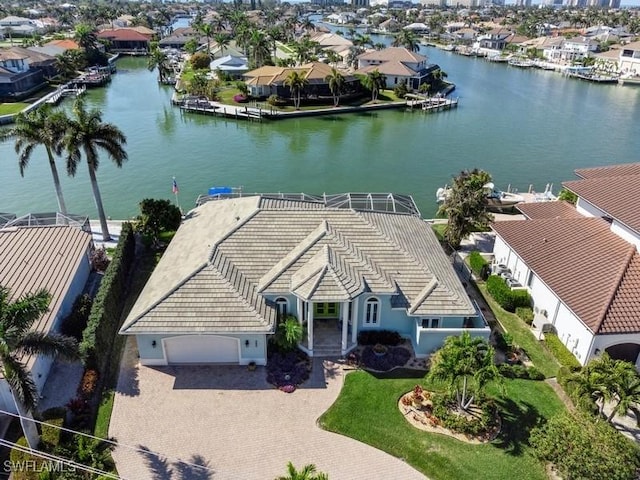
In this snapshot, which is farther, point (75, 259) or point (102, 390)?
point (75, 259)

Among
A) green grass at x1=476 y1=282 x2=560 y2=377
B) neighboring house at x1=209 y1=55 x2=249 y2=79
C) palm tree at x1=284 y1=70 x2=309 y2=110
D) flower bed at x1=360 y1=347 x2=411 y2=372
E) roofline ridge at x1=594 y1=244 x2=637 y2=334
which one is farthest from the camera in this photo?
neighboring house at x1=209 y1=55 x2=249 y2=79

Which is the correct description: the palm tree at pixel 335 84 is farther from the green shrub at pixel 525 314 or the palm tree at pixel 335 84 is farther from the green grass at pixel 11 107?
the green shrub at pixel 525 314

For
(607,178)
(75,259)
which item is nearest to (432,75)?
(607,178)

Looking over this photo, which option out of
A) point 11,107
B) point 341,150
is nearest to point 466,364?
point 341,150

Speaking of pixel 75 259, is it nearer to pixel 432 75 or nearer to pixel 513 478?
pixel 513 478

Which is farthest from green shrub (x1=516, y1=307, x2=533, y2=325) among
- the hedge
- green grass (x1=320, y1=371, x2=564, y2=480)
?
the hedge

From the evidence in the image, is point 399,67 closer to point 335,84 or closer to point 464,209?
point 335,84

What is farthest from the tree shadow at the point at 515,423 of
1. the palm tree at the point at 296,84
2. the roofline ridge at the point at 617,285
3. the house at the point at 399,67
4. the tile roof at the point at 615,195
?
the house at the point at 399,67

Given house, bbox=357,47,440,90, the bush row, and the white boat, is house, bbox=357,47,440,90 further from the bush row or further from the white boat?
the bush row
